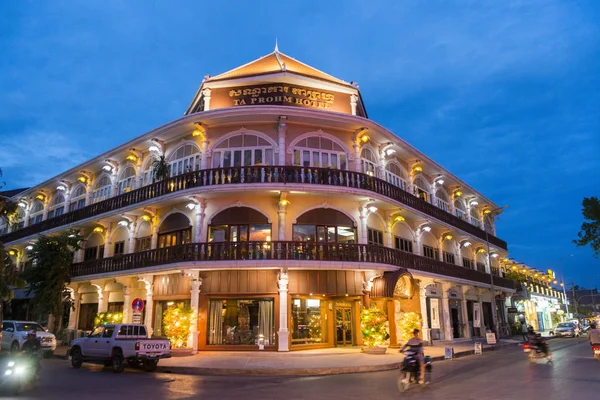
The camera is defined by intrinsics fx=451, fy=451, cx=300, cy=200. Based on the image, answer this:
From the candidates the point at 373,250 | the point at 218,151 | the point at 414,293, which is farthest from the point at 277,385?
the point at 414,293

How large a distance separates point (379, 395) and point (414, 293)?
16.7m

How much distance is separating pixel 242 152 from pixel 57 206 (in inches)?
798

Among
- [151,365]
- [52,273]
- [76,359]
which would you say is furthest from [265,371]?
[52,273]

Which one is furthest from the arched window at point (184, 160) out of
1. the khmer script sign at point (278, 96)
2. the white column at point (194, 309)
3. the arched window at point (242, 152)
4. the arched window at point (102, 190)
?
the arched window at point (102, 190)

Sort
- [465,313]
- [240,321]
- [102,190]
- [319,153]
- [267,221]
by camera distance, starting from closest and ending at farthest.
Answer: [240,321] < [267,221] < [319,153] < [102,190] < [465,313]

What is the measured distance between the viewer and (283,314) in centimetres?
2153

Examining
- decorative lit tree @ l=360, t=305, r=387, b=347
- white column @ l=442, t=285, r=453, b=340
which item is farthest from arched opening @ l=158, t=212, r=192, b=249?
white column @ l=442, t=285, r=453, b=340

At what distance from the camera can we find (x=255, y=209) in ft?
76.5

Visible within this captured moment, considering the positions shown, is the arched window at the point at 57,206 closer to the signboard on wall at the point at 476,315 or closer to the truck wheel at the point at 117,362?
the truck wheel at the point at 117,362

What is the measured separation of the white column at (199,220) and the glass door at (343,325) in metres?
8.33

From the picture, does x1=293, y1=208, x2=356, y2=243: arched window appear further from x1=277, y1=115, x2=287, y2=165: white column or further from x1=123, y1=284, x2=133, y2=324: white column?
x1=123, y1=284, x2=133, y2=324: white column

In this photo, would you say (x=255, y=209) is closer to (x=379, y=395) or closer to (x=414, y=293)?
(x=414, y=293)

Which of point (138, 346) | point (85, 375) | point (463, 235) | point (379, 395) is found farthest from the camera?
point (463, 235)

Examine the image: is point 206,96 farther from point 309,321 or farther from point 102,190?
point 309,321
